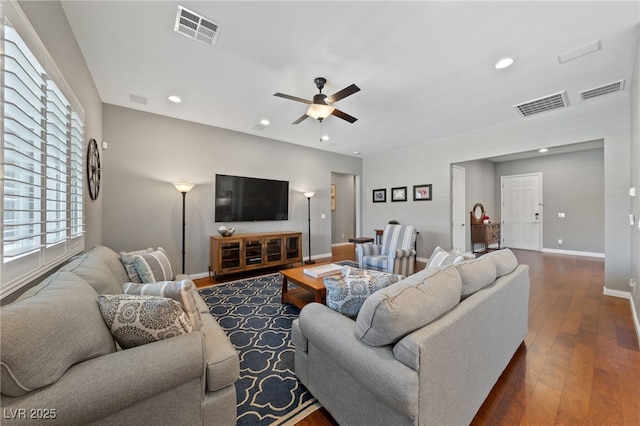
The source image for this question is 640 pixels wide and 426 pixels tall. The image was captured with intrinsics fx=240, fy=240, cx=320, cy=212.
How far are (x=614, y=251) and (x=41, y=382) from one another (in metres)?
5.46

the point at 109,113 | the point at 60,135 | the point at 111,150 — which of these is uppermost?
the point at 109,113

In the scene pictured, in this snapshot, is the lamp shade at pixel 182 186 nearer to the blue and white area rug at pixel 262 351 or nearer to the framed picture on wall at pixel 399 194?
the blue and white area rug at pixel 262 351

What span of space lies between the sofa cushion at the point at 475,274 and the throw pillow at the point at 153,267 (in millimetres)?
2406

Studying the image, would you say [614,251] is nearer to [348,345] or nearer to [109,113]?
[348,345]

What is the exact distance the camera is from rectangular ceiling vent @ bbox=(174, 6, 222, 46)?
192 centimetres

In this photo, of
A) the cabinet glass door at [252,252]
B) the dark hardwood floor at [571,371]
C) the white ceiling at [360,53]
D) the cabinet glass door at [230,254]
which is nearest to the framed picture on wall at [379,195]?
the white ceiling at [360,53]

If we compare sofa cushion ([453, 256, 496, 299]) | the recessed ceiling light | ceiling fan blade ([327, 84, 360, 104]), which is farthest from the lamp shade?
the recessed ceiling light

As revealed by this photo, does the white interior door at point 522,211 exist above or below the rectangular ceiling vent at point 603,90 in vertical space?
below

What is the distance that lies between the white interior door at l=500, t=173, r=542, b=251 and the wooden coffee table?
7.14m

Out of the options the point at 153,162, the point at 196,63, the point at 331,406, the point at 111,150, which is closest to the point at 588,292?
the point at 331,406

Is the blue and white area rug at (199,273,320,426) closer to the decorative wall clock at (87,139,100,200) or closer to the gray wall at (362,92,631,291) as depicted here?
the decorative wall clock at (87,139,100,200)

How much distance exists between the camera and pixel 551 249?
6.47 meters

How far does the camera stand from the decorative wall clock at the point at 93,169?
2670 millimetres

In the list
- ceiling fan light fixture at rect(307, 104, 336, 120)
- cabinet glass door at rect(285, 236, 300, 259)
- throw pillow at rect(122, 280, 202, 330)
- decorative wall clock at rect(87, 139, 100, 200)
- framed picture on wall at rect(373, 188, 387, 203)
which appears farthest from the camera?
framed picture on wall at rect(373, 188, 387, 203)
